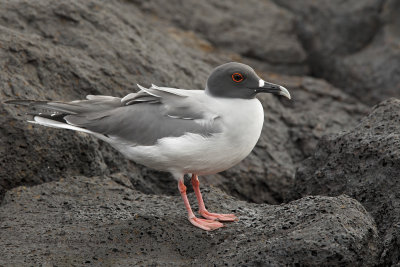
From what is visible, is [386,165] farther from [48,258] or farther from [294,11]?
[294,11]

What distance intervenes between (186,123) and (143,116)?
477 millimetres

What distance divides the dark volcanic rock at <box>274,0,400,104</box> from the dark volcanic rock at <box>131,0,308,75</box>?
342 mm

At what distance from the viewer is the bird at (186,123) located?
565 cm

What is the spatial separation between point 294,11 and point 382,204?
7.91m

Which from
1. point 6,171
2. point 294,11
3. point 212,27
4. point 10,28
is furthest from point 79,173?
point 294,11

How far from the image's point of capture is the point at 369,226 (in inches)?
197

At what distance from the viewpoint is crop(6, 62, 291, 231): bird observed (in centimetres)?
565

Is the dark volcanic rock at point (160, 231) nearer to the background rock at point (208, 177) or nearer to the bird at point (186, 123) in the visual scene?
the background rock at point (208, 177)

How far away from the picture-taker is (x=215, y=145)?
5.61 meters

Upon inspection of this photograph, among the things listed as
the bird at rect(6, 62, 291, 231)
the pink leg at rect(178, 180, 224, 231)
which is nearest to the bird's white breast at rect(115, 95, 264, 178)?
the bird at rect(6, 62, 291, 231)

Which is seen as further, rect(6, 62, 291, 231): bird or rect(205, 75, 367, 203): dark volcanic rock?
rect(205, 75, 367, 203): dark volcanic rock

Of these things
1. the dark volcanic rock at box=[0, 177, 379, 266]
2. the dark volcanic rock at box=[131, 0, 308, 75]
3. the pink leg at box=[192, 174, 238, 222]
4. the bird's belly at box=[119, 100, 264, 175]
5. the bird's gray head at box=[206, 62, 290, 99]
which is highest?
the dark volcanic rock at box=[131, 0, 308, 75]

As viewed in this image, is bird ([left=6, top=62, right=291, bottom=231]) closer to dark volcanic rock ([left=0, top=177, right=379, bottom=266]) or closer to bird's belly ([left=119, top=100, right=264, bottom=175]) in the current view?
bird's belly ([left=119, top=100, right=264, bottom=175])

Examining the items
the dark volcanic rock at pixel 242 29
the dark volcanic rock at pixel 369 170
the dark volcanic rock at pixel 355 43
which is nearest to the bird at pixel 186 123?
the dark volcanic rock at pixel 369 170
